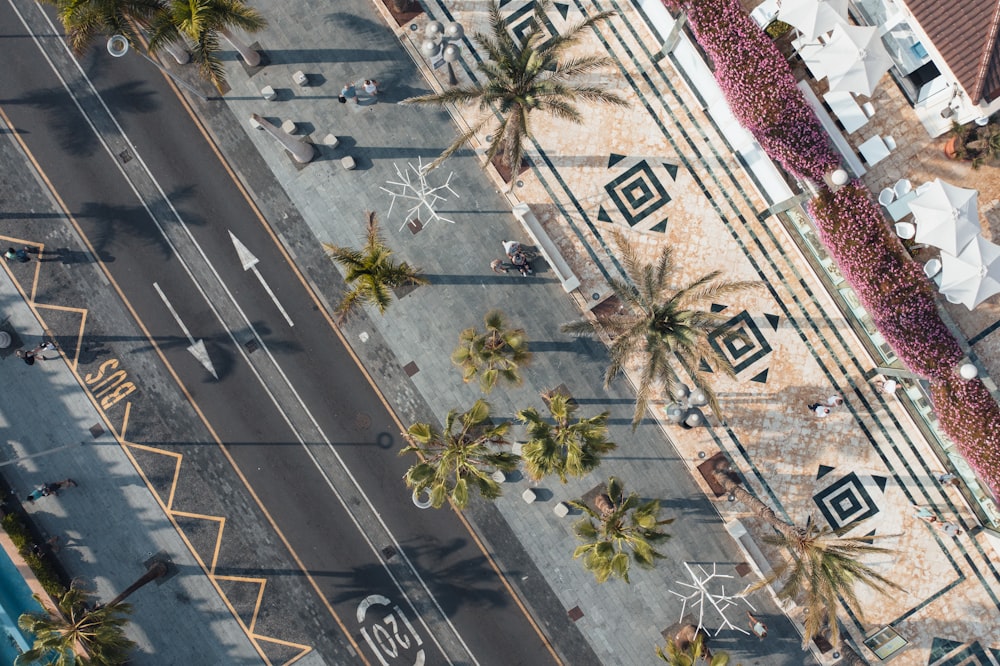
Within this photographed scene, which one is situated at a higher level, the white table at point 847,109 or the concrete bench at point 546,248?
the concrete bench at point 546,248

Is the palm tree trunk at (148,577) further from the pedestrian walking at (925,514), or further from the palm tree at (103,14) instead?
the pedestrian walking at (925,514)

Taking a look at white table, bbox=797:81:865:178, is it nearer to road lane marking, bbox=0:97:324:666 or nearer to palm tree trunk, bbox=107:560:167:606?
road lane marking, bbox=0:97:324:666

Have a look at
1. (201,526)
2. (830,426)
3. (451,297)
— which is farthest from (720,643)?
(201,526)

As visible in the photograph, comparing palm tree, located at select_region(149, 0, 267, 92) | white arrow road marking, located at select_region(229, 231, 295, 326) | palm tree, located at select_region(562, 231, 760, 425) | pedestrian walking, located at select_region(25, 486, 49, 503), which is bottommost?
palm tree, located at select_region(562, 231, 760, 425)

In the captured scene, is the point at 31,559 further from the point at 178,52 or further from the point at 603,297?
the point at 603,297

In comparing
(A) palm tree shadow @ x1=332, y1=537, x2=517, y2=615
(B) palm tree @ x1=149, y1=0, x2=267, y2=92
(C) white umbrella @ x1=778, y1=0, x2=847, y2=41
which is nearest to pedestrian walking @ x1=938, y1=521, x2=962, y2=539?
(A) palm tree shadow @ x1=332, y1=537, x2=517, y2=615

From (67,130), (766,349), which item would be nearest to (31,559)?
(67,130)

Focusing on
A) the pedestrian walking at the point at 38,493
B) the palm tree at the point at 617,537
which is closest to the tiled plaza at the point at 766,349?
the palm tree at the point at 617,537
